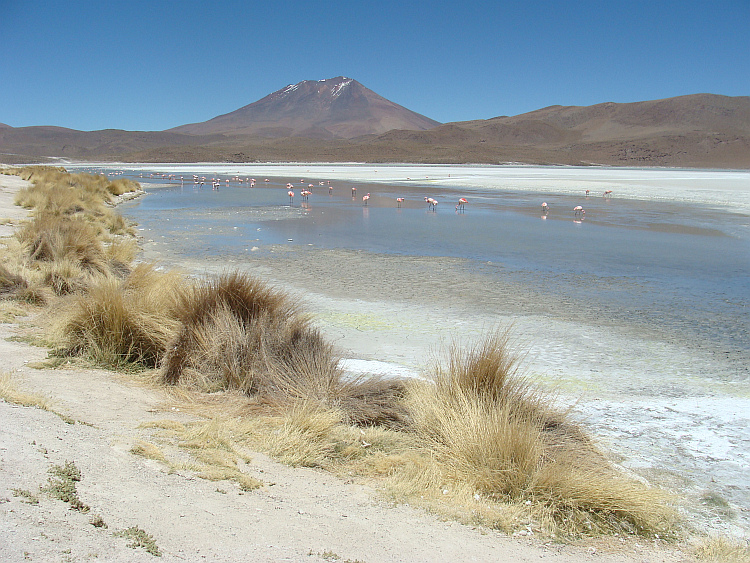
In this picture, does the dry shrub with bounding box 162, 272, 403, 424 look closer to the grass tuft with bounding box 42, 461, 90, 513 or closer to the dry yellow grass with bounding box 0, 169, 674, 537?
the dry yellow grass with bounding box 0, 169, 674, 537

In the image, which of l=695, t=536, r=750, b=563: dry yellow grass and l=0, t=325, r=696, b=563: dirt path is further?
l=695, t=536, r=750, b=563: dry yellow grass

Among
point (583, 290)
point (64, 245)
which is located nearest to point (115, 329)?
point (64, 245)

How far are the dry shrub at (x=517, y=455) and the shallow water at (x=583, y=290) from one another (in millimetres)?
441

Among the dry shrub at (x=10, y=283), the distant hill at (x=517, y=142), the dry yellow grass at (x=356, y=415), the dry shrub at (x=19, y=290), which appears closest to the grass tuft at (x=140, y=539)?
the dry yellow grass at (x=356, y=415)

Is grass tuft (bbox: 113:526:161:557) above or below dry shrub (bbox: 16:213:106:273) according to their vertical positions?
below

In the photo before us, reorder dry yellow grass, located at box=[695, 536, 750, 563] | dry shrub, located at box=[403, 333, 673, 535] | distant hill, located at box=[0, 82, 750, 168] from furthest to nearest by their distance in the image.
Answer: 1. distant hill, located at box=[0, 82, 750, 168]
2. dry shrub, located at box=[403, 333, 673, 535]
3. dry yellow grass, located at box=[695, 536, 750, 563]

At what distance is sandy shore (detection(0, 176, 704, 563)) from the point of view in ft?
8.07

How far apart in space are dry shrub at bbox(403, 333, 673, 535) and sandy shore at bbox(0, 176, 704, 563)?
22 cm

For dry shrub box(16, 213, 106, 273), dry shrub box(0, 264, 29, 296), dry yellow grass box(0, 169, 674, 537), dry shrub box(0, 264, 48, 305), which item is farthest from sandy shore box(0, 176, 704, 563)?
dry shrub box(16, 213, 106, 273)

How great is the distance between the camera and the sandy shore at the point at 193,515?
96.8 inches

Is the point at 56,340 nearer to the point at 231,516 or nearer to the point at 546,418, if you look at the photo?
the point at 231,516

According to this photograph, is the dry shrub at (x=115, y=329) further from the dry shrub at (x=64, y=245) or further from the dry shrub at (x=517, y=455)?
the dry shrub at (x=64, y=245)

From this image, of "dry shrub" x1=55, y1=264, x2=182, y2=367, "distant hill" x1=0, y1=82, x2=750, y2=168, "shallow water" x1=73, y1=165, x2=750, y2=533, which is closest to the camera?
"shallow water" x1=73, y1=165, x2=750, y2=533

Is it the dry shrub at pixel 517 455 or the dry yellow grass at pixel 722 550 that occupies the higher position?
the dry shrub at pixel 517 455
